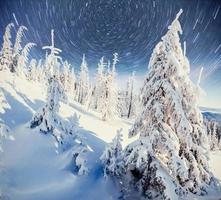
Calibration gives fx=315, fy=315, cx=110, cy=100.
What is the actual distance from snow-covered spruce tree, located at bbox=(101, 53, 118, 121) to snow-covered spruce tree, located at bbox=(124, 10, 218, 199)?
5.18 meters

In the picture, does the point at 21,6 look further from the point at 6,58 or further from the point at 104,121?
the point at 104,121

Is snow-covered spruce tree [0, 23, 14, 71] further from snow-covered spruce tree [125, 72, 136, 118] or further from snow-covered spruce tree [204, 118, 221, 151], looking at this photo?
snow-covered spruce tree [204, 118, 221, 151]

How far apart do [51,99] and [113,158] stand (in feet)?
12.2

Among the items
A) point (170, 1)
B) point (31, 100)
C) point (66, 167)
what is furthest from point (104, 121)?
point (170, 1)

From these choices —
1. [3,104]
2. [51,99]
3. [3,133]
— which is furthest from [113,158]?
[3,104]

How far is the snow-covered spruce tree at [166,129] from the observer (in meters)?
11.8

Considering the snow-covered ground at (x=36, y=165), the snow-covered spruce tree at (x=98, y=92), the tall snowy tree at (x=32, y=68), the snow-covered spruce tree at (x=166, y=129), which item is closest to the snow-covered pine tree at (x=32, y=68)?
the tall snowy tree at (x=32, y=68)

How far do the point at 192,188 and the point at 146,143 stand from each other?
10.3 ft

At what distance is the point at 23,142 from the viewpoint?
11930 mm

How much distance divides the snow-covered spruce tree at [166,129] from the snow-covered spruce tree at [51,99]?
3.54m

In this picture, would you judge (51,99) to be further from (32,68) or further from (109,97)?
(109,97)

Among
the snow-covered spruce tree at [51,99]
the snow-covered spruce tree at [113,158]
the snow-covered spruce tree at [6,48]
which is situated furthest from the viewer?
the snow-covered spruce tree at [51,99]

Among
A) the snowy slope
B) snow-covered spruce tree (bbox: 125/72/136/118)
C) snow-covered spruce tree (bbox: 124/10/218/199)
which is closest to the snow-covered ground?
the snowy slope

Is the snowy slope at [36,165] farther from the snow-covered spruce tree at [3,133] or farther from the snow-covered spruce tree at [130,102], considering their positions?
the snow-covered spruce tree at [130,102]
